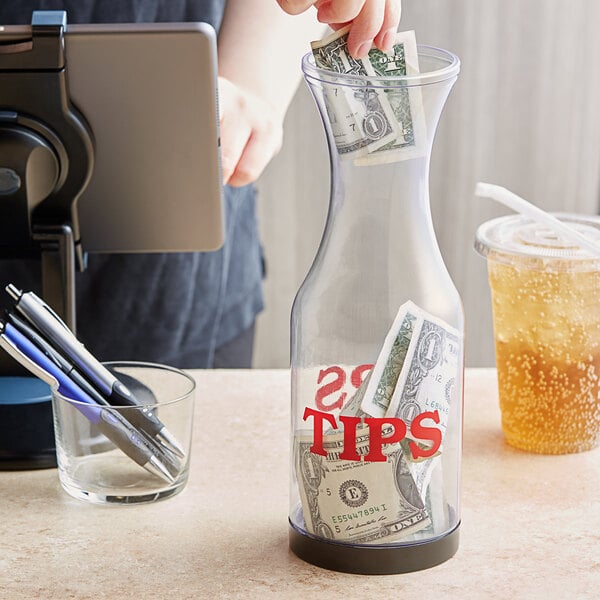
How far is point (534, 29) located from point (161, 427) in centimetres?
199

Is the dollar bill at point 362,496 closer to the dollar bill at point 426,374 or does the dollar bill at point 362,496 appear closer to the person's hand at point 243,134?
the dollar bill at point 426,374

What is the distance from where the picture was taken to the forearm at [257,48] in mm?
1262

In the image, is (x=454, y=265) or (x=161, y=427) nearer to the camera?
(x=161, y=427)

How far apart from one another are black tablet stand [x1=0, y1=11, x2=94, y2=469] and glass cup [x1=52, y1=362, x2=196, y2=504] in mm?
59

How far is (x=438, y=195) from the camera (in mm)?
2656

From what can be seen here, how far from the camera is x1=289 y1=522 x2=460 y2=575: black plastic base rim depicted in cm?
69

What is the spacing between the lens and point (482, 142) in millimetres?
2613

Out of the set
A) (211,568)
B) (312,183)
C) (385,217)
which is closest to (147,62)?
(385,217)

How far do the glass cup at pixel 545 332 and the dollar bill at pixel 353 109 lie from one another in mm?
239

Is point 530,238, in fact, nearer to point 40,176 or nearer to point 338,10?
point 338,10

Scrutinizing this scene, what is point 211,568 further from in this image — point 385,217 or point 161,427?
point 385,217

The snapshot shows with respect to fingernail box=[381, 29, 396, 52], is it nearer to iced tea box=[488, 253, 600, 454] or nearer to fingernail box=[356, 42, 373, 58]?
fingernail box=[356, 42, 373, 58]

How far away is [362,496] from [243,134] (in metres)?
0.58

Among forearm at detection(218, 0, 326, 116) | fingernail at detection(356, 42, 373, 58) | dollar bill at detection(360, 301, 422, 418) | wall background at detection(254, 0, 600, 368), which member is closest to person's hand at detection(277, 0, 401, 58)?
fingernail at detection(356, 42, 373, 58)
